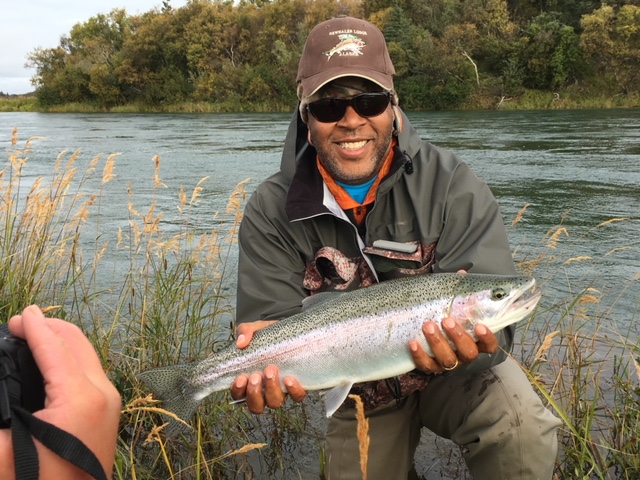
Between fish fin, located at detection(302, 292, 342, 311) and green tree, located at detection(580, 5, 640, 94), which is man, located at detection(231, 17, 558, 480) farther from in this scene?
green tree, located at detection(580, 5, 640, 94)

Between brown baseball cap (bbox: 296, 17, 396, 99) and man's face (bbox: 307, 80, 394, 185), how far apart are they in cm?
15

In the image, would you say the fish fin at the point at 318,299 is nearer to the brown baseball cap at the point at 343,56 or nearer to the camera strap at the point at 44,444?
the brown baseball cap at the point at 343,56

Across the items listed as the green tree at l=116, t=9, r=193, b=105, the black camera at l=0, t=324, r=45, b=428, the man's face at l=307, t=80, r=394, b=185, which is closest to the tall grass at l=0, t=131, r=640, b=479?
the man's face at l=307, t=80, r=394, b=185

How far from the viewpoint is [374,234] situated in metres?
3.33

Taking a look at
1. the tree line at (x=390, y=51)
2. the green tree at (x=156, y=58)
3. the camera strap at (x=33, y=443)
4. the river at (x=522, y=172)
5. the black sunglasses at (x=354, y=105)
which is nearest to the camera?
the camera strap at (x=33, y=443)

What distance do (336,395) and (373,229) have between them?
93 centimetres

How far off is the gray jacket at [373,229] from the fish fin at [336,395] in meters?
0.60

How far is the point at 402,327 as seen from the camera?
106 inches

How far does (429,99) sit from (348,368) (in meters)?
39.8

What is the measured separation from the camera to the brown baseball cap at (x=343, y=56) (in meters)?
3.37

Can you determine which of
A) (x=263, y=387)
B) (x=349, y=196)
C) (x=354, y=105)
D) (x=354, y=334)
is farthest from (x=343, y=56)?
(x=263, y=387)

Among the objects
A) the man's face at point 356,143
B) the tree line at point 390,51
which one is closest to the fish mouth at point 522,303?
the man's face at point 356,143

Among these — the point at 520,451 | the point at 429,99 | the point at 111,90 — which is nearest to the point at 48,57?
the point at 111,90

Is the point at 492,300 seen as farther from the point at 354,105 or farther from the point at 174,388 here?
the point at 174,388
